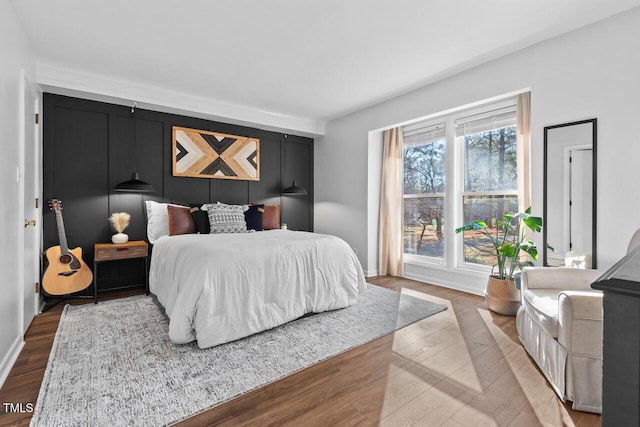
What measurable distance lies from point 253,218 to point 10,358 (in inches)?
106

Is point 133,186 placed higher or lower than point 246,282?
higher

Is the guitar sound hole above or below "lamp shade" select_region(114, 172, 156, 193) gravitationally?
below

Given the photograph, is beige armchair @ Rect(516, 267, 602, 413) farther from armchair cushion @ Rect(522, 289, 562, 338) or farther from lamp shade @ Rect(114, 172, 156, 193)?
lamp shade @ Rect(114, 172, 156, 193)

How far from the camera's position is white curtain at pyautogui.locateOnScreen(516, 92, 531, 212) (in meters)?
3.34

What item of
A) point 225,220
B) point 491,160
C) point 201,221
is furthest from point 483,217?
point 201,221

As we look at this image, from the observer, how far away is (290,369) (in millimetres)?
2084

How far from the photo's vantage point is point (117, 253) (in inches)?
143

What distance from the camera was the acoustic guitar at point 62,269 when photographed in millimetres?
3314

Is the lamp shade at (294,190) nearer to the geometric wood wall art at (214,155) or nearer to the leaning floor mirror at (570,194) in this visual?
the geometric wood wall art at (214,155)

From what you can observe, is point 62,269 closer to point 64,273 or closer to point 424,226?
point 64,273

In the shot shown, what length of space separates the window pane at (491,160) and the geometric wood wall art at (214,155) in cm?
314

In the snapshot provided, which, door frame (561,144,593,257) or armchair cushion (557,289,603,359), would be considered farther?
door frame (561,144,593,257)

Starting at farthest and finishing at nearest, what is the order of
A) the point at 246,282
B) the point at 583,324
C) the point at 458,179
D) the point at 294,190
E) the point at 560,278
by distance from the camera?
the point at 294,190 < the point at 458,179 < the point at 246,282 < the point at 560,278 < the point at 583,324

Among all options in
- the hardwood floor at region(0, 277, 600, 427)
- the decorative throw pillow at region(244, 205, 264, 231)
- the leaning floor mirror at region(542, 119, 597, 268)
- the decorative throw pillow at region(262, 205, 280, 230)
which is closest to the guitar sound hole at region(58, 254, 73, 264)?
the hardwood floor at region(0, 277, 600, 427)
